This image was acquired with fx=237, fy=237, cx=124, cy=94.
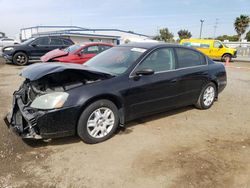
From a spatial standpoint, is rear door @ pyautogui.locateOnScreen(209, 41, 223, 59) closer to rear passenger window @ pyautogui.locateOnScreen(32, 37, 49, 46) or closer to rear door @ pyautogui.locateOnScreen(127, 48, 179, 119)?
rear passenger window @ pyautogui.locateOnScreen(32, 37, 49, 46)

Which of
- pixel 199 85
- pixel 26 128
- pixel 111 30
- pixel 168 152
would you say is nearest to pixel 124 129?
pixel 168 152

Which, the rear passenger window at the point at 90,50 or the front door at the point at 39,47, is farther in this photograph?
the front door at the point at 39,47

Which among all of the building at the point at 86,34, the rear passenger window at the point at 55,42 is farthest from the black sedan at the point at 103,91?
the building at the point at 86,34

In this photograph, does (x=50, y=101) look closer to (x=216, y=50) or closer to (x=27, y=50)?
(x=27, y=50)

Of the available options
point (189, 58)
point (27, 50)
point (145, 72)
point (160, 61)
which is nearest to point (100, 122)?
point (145, 72)

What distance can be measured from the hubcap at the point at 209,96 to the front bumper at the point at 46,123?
3256 mm

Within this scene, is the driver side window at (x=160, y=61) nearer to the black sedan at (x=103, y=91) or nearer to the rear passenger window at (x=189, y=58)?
the black sedan at (x=103, y=91)

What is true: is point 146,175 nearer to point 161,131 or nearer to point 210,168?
point 210,168

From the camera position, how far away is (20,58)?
A: 12.9 meters

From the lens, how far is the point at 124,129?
432 centimetres

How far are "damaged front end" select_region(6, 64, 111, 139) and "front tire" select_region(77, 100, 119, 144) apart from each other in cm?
15

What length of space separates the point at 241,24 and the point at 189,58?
51846 mm

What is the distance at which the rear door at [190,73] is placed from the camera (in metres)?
4.78

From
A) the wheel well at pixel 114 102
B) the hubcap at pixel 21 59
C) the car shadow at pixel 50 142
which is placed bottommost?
the car shadow at pixel 50 142
